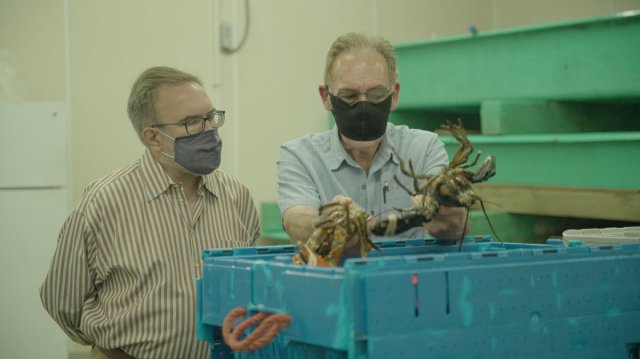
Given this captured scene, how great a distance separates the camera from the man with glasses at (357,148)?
238 cm

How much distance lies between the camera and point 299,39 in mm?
5914

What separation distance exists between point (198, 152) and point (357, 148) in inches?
19.9

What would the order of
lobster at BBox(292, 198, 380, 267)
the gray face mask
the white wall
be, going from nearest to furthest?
lobster at BBox(292, 198, 380, 267), the gray face mask, the white wall

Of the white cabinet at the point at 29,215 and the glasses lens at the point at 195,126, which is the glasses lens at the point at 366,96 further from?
the white cabinet at the point at 29,215

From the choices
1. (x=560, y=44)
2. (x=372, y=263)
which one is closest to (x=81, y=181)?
(x=560, y=44)

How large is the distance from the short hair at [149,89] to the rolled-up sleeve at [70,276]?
398mm

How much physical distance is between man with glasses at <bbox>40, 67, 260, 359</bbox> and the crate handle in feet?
2.83

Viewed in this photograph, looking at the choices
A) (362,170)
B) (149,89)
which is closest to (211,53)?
(149,89)

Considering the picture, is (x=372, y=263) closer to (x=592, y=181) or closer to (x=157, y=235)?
(x=157, y=235)

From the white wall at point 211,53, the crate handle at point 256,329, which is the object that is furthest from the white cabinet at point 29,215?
the crate handle at point 256,329

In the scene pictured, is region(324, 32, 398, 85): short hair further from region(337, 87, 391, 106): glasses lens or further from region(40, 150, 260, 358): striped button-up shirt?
region(40, 150, 260, 358): striped button-up shirt

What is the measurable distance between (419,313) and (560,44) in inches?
125

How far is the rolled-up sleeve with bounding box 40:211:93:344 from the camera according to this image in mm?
2580

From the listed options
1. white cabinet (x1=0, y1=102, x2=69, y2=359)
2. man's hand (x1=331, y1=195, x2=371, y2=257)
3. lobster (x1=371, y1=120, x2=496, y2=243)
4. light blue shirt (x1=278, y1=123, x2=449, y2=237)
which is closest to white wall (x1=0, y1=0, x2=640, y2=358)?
white cabinet (x1=0, y1=102, x2=69, y2=359)
